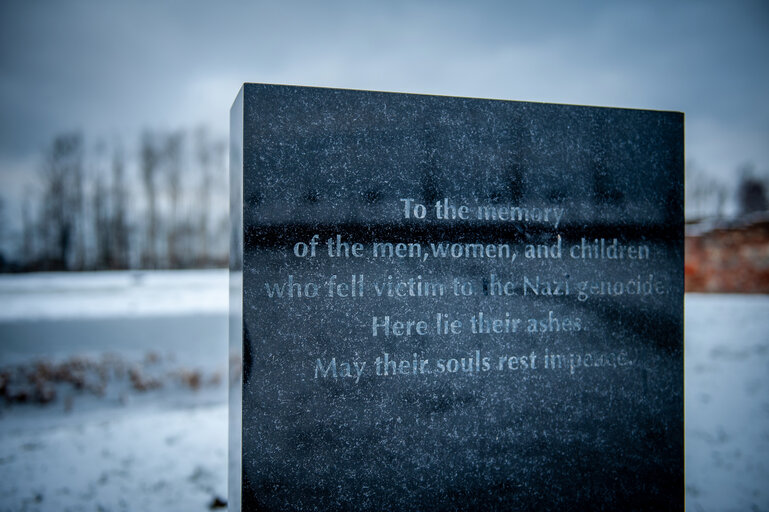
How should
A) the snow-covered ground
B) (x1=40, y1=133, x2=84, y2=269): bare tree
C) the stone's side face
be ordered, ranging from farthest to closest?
(x1=40, y1=133, x2=84, y2=269): bare tree
the snow-covered ground
the stone's side face

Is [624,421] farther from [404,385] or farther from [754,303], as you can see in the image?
[754,303]

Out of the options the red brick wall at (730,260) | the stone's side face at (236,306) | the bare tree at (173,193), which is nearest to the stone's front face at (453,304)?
the stone's side face at (236,306)

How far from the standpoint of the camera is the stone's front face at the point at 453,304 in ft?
6.05

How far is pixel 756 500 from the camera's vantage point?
9.36 feet

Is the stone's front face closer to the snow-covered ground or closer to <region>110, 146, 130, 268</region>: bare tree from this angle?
the snow-covered ground

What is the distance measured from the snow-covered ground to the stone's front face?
1482mm

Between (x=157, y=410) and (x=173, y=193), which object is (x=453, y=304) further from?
(x=173, y=193)

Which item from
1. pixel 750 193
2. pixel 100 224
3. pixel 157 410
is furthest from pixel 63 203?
pixel 750 193

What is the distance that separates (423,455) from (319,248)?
1084 millimetres

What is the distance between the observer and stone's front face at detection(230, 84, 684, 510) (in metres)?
1.84

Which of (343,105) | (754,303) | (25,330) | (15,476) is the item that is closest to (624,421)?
(343,105)

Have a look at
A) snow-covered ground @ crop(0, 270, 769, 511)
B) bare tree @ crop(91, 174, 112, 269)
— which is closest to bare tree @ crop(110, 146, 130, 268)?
Answer: bare tree @ crop(91, 174, 112, 269)

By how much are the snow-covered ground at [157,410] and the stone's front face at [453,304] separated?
148cm

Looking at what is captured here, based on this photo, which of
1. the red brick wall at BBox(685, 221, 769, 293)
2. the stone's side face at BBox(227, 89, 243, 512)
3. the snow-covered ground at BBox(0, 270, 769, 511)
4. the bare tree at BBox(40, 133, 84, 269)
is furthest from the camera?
the bare tree at BBox(40, 133, 84, 269)
